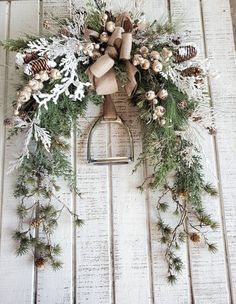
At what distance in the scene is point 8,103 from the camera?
4.32ft

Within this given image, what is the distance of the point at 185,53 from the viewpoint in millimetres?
1166

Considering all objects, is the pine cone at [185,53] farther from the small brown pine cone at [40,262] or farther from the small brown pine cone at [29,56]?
the small brown pine cone at [40,262]

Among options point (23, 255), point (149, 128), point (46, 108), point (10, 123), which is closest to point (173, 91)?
point (149, 128)

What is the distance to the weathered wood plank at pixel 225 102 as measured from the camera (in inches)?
47.1

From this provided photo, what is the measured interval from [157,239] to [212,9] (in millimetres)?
928

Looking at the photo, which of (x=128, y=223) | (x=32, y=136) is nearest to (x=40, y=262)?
(x=128, y=223)

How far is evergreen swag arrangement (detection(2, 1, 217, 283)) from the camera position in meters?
1.12

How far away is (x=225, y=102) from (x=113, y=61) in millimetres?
460

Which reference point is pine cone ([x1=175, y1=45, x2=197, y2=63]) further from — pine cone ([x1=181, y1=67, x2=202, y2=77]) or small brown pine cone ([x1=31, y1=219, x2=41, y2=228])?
small brown pine cone ([x1=31, y1=219, x2=41, y2=228])

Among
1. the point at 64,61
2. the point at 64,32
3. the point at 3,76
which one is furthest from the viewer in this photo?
the point at 3,76

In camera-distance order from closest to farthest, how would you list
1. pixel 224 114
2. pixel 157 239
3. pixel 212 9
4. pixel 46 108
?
pixel 46 108
pixel 157 239
pixel 224 114
pixel 212 9

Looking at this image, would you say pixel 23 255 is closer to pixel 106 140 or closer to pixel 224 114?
pixel 106 140

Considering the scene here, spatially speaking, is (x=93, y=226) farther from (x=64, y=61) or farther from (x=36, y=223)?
(x=64, y=61)

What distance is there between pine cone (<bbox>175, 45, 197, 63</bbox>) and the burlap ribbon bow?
155 millimetres
